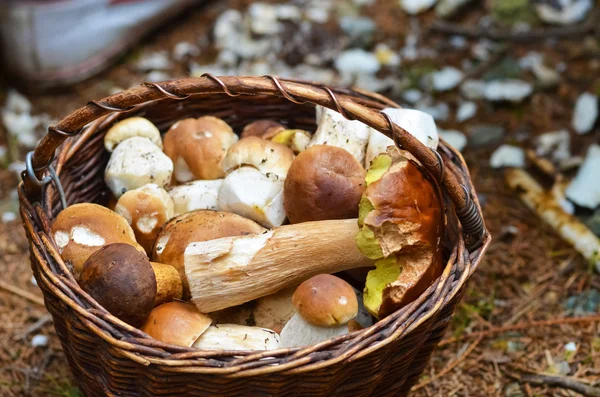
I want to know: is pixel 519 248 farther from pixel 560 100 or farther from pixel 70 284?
pixel 70 284

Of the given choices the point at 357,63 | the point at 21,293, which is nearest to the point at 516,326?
the point at 21,293

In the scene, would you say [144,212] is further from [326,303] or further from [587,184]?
[587,184]

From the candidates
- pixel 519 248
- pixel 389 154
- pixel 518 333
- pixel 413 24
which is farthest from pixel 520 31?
pixel 389 154

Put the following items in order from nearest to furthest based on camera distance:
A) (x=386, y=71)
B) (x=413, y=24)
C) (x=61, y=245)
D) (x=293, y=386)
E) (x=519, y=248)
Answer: (x=293, y=386), (x=61, y=245), (x=519, y=248), (x=386, y=71), (x=413, y=24)

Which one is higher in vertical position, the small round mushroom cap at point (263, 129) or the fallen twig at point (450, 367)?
the small round mushroom cap at point (263, 129)

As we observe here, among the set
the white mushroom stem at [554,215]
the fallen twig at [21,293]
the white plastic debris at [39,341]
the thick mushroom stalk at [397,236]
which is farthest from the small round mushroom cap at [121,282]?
the white mushroom stem at [554,215]

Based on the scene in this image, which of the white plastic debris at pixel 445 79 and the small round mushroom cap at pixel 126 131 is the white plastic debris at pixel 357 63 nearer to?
the white plastic debris at pixel 445 79
